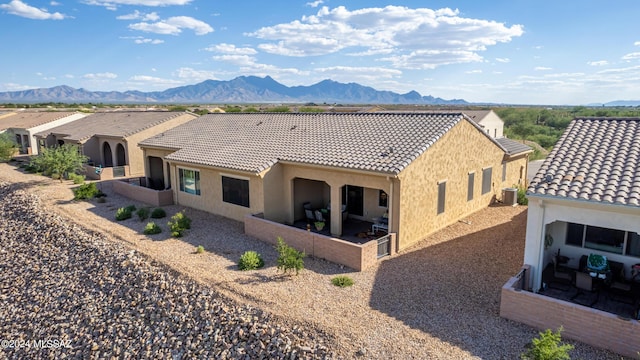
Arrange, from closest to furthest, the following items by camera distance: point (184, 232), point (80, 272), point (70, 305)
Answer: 1. point (70, 305)
2. point (80, 272)
3. point (184, 232)

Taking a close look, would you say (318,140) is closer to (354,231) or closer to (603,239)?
(354,231)

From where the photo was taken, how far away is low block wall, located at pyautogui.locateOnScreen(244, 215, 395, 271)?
45.5 ft

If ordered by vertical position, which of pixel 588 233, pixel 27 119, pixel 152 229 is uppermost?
pixel 27 119

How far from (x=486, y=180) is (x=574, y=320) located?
13203mm

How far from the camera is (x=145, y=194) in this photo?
77.9 feet

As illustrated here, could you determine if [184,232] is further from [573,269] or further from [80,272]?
[573,269]

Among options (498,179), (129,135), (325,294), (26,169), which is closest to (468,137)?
(498,179)

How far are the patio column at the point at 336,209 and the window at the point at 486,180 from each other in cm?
905

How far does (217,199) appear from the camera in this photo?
20406mm

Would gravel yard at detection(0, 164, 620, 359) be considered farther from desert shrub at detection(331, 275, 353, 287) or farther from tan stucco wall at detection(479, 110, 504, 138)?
tan stucco wall at detection(479, 110, 504, 138)

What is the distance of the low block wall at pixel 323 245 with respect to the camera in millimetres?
13871

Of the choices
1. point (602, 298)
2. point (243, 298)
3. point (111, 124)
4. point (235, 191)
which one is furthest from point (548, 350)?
point (111, 124)

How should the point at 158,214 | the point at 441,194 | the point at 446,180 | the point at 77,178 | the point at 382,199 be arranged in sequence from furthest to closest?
the point at 77,178, the point at 158,214, the point at 382,199, the point at 446,180, the point at 441,194

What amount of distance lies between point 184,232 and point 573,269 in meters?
14.3
